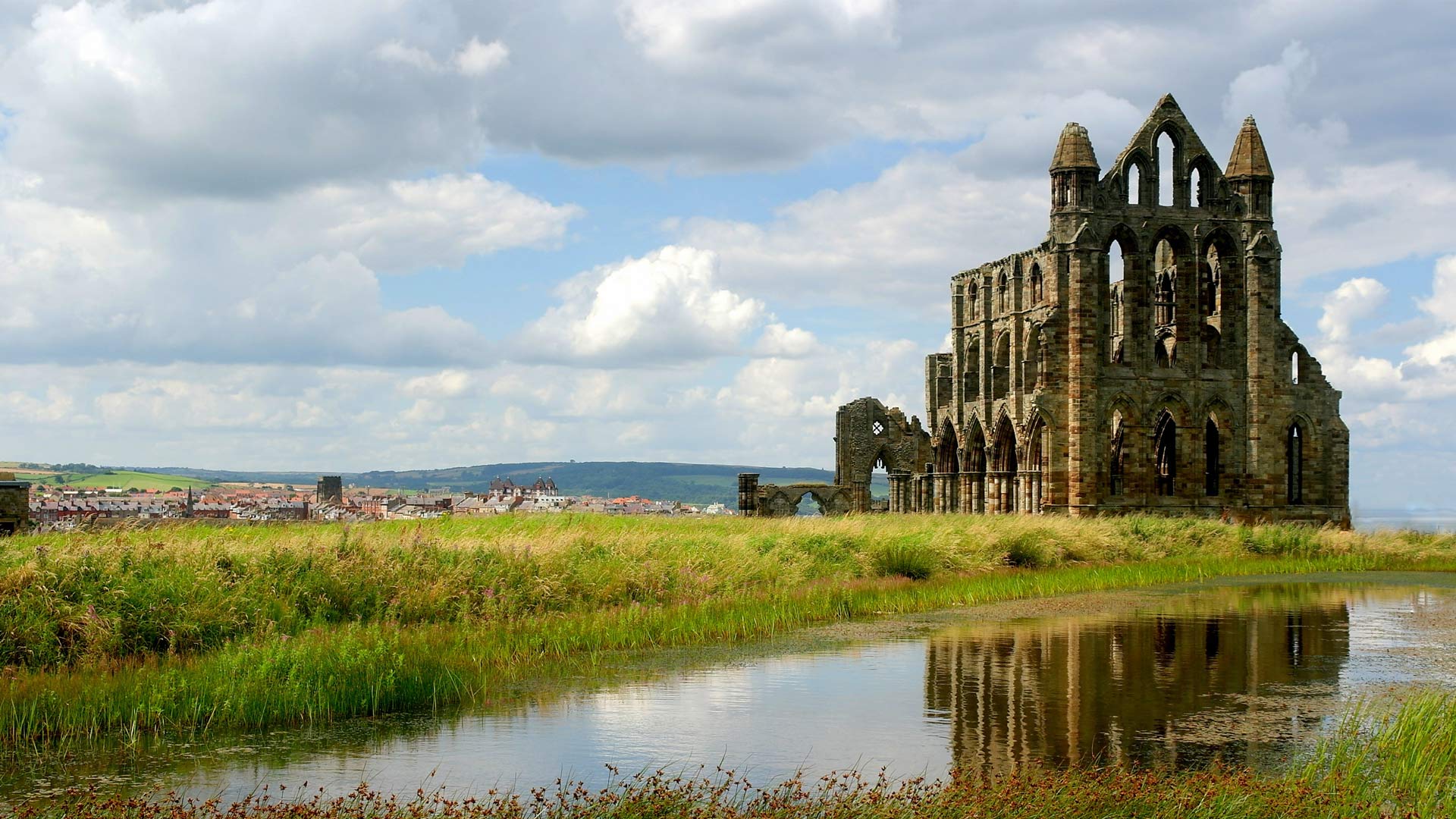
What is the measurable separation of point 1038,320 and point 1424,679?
3691cm

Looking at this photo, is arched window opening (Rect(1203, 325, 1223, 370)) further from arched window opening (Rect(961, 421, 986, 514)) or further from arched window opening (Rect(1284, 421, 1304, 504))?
arched window opening (Rect(961, 421, 986, 514))

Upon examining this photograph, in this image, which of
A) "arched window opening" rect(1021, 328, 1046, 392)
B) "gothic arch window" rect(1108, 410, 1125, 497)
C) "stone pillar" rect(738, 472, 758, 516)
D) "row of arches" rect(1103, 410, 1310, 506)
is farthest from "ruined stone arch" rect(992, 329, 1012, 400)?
"stone pillar" rect(738, 472, 758, 516)

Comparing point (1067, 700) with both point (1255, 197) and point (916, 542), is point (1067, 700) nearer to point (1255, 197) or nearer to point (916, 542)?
point (916, 542)

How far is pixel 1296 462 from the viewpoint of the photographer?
180ft

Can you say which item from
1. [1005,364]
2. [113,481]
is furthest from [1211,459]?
[113,481]

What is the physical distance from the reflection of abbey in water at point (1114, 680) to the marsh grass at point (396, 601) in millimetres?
3904

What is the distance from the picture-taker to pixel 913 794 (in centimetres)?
1001

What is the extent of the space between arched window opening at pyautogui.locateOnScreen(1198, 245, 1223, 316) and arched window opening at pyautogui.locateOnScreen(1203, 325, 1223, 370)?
2.16 feet

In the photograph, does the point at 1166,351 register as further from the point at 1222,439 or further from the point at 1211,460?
the point at 1222,439

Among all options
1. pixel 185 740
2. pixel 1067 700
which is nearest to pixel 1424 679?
pixel 1067 700

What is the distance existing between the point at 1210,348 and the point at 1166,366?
1.80m

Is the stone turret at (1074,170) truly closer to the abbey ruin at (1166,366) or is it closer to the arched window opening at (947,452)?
the abbey ruin at (1166,366)

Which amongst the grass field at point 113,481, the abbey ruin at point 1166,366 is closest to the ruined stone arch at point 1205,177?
the abbey ruin at point 1166,366

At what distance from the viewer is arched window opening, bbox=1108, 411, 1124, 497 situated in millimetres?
53609
